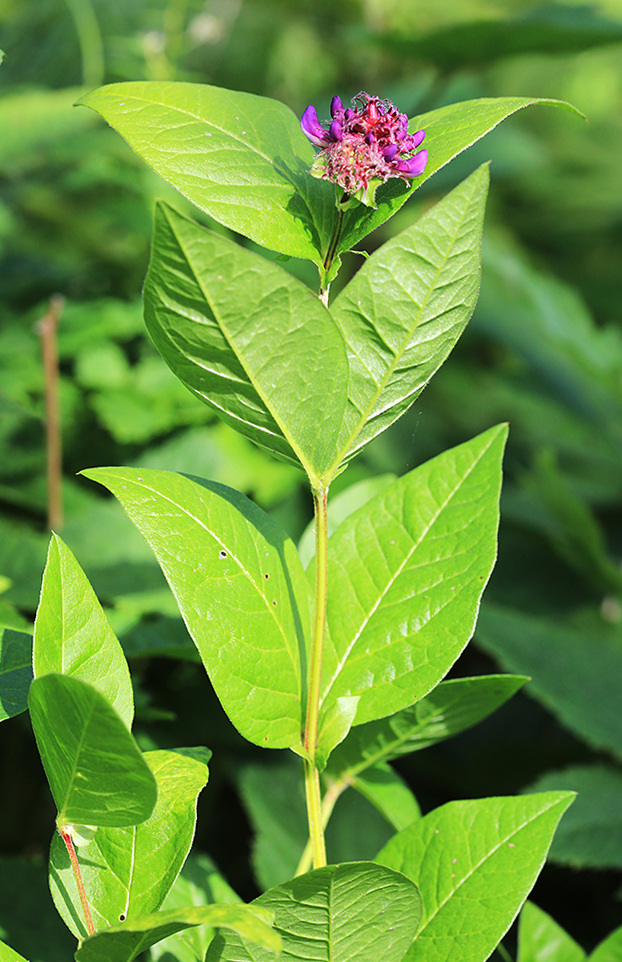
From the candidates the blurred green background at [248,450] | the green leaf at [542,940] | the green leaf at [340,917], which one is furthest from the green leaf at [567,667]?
the green leaf at [340,917]

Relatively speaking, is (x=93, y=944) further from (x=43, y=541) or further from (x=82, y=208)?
(x=82, y=208)

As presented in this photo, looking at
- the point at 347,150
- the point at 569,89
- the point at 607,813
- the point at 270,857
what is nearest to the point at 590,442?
the point at 607,813

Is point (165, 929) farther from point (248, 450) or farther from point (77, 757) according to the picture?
point (248, 450)

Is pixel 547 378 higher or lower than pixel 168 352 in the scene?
higher

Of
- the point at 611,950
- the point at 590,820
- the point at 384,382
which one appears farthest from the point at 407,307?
the point at 590,820

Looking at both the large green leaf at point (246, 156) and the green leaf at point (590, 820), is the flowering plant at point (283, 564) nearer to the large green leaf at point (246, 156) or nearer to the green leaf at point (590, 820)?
the large green leaf at point (246, 156)

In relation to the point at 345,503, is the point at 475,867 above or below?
below

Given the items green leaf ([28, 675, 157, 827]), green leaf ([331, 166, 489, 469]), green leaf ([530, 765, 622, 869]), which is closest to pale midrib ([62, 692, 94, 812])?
Answer: green leaf ([28, 675, 157, 827])
